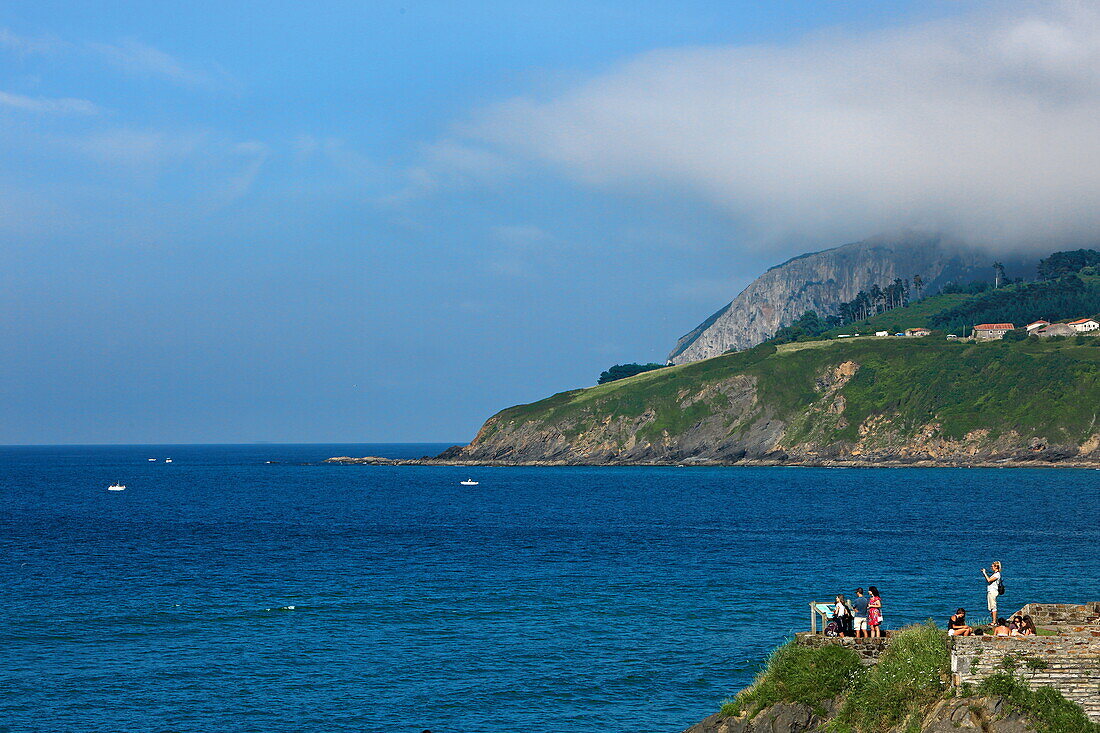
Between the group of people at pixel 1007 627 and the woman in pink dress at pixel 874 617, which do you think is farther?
the woman in pink dress at pixel 874 617

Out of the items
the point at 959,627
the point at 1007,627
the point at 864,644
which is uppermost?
the point at 1007,627

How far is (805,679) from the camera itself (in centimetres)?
2919

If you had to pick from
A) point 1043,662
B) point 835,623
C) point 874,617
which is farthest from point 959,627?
point 835,623

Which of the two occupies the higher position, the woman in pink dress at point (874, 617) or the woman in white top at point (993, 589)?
the woman in white top at point (993, 589)

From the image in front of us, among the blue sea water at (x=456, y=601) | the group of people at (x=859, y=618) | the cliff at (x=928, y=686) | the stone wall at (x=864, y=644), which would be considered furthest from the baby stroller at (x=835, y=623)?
the blue sea water at (x=456, y=601)

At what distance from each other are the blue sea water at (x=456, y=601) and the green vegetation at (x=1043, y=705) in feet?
41.4

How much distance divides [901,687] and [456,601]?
35560 millimetres

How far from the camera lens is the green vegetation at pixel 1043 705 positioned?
24625 millimetres

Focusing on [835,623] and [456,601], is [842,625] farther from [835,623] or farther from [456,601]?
[456,601]

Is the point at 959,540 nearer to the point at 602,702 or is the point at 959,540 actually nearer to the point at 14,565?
the point at 602,702

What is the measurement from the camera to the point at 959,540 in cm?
8888

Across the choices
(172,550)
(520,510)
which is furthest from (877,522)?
(172,550)

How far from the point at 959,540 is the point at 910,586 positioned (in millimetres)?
30960

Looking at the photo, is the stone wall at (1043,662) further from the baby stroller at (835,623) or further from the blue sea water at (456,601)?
the blue sea water at (456,601)
